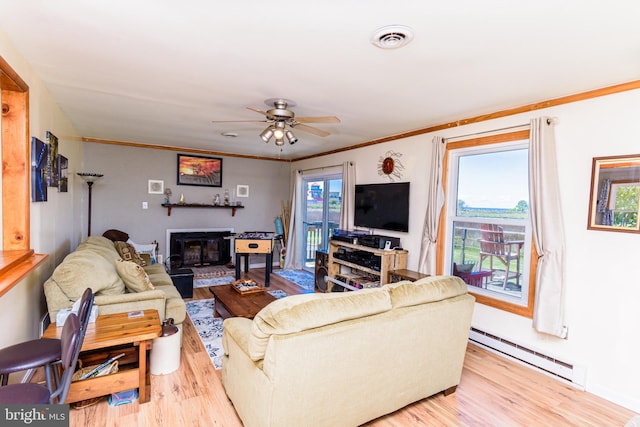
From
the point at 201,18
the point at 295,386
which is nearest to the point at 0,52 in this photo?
the point at 201,18

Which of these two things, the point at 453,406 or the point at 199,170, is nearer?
the point at 453,406

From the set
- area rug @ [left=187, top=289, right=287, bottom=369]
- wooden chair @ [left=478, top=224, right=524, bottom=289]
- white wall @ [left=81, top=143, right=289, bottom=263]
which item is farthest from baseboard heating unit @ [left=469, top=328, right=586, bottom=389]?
white wall @ [left=81, top=143, right=289, bottom=263]

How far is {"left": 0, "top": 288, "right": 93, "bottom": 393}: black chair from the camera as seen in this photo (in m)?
1.56

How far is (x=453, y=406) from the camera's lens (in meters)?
2.37

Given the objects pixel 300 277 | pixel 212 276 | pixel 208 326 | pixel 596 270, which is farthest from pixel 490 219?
pixel 212 276

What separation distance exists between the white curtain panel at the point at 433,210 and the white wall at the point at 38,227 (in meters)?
3.72

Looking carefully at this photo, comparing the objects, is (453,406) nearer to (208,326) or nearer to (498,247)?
(498,247)

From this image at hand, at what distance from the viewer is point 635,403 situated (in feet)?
7.86

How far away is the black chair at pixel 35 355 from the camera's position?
156 cm

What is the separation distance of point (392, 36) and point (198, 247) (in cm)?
559

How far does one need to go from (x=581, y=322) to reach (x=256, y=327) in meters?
2.68

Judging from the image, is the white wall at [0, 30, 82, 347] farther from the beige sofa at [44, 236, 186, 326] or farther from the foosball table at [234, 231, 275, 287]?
the foosball table at [234, 231, 275, 287]

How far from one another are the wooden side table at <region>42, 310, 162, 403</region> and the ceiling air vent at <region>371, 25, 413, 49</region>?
235cm

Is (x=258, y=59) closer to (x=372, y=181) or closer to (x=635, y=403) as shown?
(x=372, y=181)
